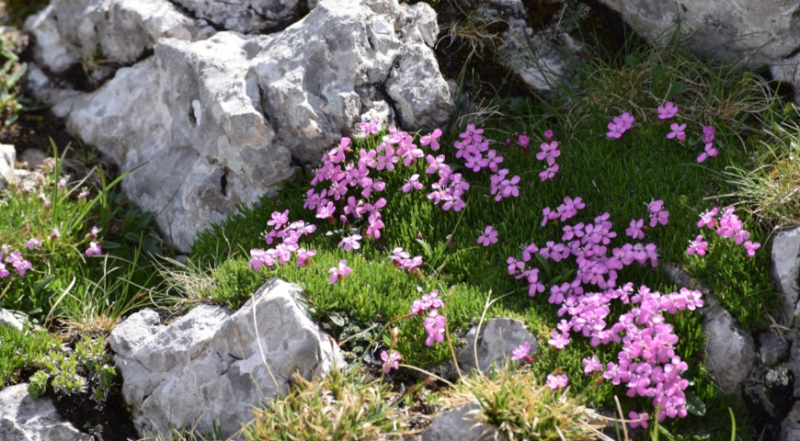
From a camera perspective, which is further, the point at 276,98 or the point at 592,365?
the point at 276,98

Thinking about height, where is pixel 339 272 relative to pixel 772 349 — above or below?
above

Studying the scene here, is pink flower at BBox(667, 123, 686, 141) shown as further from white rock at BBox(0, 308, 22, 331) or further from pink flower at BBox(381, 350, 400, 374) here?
white rock at BBox(0, 308, 22, 331)

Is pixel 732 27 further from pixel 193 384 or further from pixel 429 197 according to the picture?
pixel 193 384

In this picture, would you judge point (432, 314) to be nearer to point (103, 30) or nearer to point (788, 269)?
point (788, 269)

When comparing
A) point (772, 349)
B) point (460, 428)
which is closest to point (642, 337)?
point (772, 349)

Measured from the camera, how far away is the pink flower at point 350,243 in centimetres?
437

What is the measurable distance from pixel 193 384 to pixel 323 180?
161cm

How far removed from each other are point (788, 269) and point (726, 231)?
37 cm

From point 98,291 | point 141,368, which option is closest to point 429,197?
point 141,368

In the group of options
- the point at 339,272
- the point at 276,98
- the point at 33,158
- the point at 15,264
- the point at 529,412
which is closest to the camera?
the point at 529,412

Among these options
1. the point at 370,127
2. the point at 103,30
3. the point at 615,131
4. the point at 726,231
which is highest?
the point at 103,30

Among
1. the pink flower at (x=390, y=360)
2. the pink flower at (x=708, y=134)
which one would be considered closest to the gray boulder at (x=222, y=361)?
the pink flower at (x=390, y=360)

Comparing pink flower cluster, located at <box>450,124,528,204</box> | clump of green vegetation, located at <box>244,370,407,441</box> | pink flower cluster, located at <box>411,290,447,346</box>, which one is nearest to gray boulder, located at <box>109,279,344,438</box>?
clump of green vegetation, located at <box>244,370,407,441</box>

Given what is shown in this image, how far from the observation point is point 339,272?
13.5 ft
